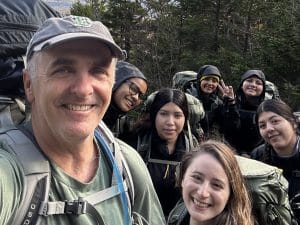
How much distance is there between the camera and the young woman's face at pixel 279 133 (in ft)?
11.9

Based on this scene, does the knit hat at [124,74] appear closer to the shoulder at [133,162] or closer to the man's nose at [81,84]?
the shoulder at [133,162]

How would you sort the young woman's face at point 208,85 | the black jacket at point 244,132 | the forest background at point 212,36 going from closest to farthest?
1. the black jacket at point 244,132
2. the young woman's face at point 208,85
3. the forest background at point 212,36

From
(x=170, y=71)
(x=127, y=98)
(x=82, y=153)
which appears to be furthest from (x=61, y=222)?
(x=170, y=71)

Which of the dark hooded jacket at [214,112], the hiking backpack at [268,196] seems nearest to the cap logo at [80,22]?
the hiking backpack at [268,196]

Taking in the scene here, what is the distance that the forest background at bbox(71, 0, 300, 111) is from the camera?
1369cm

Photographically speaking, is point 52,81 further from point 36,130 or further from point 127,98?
point 127,98

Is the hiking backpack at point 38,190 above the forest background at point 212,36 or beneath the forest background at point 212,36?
beneath

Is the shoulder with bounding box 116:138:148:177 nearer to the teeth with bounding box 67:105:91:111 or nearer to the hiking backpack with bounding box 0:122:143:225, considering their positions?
the hiking backpack with bounding box 0:122:143:225

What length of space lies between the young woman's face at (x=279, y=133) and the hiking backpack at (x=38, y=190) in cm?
243

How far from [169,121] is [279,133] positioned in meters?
0.93

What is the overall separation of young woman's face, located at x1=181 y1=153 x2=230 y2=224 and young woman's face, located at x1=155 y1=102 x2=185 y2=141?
3.20ft

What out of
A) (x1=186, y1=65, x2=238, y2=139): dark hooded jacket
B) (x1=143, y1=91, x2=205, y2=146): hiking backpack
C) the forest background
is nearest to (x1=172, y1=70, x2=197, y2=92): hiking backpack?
(x1=186, y1=65, x2=238, y2=139): dark hooded jacket

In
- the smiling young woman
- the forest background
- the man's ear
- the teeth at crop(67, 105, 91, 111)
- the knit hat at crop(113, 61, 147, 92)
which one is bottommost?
the smiling young woman

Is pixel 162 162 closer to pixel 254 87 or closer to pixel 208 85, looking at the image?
pixel 208 85
